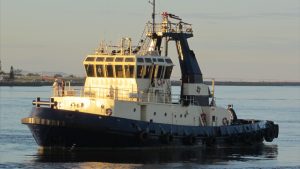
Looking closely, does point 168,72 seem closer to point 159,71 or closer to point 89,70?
point 159,71

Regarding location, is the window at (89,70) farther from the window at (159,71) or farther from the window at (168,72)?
the window at (168,72)

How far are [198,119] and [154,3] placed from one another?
567 centimetres

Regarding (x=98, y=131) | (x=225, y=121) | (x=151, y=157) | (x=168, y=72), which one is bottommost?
(x=151, y=157)

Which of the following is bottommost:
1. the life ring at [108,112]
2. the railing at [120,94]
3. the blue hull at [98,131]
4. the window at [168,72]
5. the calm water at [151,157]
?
the calm water at [151,157]

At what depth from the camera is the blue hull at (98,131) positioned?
109 feet

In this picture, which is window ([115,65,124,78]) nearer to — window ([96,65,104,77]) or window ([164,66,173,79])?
window ([96,65,104,77])

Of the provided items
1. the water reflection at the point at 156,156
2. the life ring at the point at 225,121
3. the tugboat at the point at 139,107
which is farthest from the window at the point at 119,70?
the life ring at the point at 225,121

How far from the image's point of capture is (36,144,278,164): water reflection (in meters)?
32.7

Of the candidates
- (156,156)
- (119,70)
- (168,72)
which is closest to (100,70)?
(119,70)

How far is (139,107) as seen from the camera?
35.4 meters

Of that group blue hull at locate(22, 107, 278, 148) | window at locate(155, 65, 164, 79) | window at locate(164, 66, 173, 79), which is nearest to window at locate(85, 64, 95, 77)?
window at locate(155, 65, 164, 79)

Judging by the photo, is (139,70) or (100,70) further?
(100,70)

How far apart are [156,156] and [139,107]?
235 cm

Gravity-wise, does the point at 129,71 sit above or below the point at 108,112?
above
